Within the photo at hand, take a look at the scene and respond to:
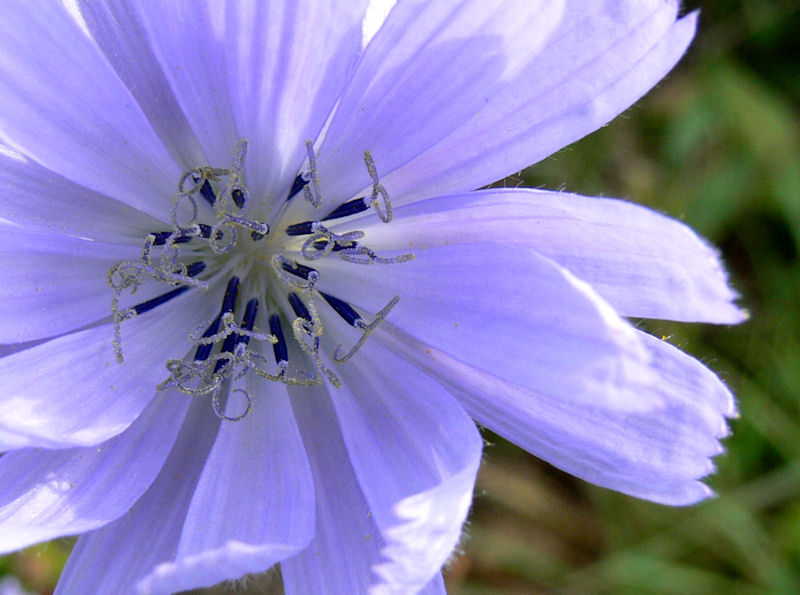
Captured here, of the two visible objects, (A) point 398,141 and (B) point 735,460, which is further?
(B) point 735,460

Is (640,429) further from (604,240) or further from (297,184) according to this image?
(297,184)

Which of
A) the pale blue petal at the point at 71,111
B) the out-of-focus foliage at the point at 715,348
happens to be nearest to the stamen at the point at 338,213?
the pale blue petal at the point at 71,111

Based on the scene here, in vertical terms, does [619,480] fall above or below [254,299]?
below

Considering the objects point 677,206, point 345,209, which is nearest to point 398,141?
point 345,209

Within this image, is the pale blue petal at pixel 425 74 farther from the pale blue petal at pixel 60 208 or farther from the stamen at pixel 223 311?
the pale blue petal at pixel 60 208

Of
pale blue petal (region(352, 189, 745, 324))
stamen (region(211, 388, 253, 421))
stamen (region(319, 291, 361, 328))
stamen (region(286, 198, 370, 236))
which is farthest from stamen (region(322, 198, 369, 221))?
stamen (region(211, 388, 253, 421))

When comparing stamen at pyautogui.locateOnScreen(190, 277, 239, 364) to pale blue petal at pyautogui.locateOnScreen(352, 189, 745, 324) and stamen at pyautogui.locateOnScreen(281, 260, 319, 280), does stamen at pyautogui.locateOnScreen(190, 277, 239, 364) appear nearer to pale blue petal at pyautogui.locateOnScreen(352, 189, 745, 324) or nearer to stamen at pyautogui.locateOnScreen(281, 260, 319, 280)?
stamen at pyautogui.locateOnScreen(281, 260, 319, 280)

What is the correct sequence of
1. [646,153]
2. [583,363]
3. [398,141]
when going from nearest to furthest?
[583,363], [398,141], [646,153]

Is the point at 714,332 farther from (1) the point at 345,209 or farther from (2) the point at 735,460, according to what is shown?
(1) the point at 345,209
